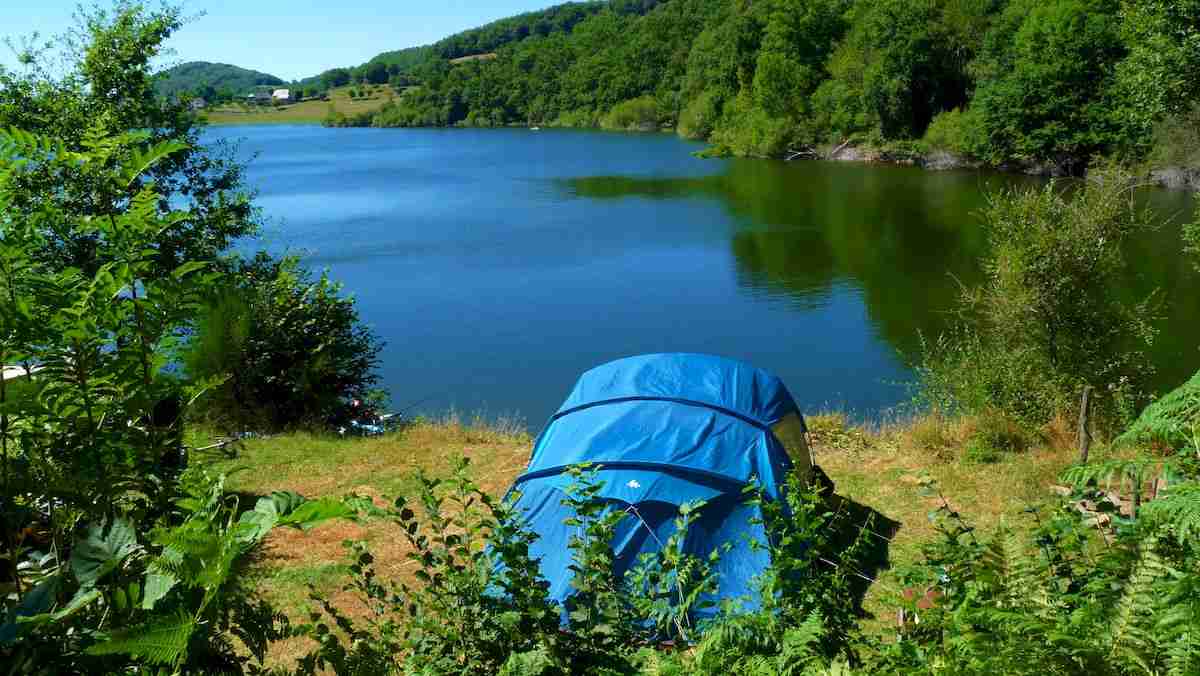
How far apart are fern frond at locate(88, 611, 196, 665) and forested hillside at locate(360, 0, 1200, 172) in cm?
1436

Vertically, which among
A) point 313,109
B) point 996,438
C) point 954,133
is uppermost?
point 313,109

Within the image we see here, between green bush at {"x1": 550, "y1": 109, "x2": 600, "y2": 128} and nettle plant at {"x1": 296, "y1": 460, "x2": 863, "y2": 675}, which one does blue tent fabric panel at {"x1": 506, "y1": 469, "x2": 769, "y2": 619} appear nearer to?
nettle plant at {"x1": 296, "y1": 460, "x2": 863, "y2": 675}

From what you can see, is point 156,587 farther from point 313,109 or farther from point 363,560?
point 313,109

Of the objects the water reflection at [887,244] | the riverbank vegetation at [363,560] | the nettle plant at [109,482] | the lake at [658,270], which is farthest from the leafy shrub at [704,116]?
the nettle plant at [109,482]

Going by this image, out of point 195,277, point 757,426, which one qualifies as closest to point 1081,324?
point 757,426

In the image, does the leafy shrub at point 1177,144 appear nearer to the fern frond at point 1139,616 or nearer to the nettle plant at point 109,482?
the fern frond at point 1139,616

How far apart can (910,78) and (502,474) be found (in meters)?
49.3

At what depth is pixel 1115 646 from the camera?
72.6 inches

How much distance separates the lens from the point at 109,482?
6.81 feet

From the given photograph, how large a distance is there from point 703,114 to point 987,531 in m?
66.5

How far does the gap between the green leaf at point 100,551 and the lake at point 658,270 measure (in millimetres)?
12135

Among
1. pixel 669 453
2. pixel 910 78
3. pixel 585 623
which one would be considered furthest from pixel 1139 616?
pixel 910 78

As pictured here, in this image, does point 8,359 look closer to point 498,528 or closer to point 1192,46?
point 498,528

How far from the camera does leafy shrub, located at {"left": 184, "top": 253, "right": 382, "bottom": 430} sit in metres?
11.1
